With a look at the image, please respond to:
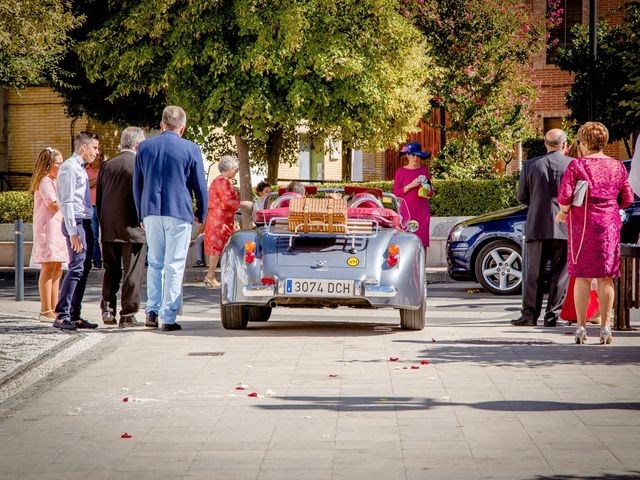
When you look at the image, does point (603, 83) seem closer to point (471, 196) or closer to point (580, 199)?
point (471, 196)

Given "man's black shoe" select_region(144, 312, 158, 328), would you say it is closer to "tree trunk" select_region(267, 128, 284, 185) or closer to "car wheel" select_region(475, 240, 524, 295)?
"car wheel" select_region(475, 240, 524, 295)

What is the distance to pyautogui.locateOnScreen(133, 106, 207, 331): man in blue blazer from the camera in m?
12.0

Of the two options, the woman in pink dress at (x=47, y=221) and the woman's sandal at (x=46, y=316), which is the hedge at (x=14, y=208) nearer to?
the woman's sandal at (x=46, y=316)

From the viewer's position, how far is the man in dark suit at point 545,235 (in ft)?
41.5

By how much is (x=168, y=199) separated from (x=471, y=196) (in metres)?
15.0

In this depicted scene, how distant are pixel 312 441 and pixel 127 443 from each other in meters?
0.93

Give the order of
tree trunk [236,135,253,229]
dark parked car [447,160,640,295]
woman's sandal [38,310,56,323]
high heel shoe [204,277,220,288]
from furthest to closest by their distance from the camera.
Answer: tree trunk [236,135,253,229] < high heel shoe [204,277,220,288] < dark parked car [447,160,640,295] < woman's sandal [38,310,56,323]

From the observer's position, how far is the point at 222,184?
1881cm

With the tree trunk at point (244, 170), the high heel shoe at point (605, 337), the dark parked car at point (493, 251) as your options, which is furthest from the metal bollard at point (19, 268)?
the tree trunk at point (244, 170)

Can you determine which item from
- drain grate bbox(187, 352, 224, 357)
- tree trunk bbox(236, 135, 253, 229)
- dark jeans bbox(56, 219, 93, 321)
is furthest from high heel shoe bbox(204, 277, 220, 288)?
drain grate bbox(187, 352, 224, 357)

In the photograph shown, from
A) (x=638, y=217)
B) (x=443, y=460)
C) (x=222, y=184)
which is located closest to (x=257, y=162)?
(x=222, y=184)

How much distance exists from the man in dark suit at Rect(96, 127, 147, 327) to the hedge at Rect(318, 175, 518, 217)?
46.9ft

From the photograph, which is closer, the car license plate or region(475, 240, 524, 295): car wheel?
the car license plate

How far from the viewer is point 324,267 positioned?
1162 centimetres
